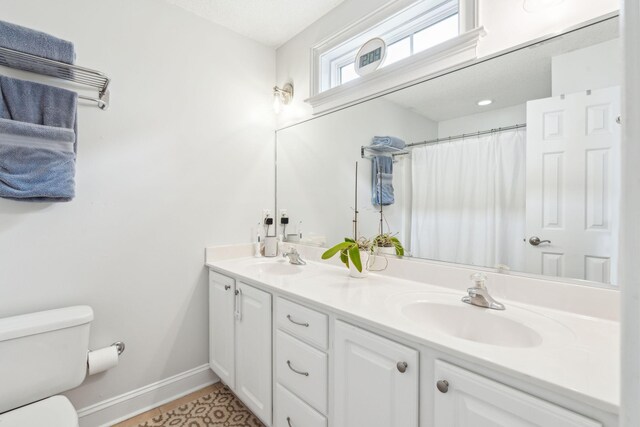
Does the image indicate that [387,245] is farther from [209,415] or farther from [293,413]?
[209,415]

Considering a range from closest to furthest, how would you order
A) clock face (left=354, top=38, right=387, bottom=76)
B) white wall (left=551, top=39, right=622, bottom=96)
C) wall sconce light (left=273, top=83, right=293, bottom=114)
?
white wall (left=551, top=39, right=622, bottom=96)
clock face (left=354, top=38, right=387, bottom=76)
wall sconce light (left=273, top=83, right=293, bottom=114)

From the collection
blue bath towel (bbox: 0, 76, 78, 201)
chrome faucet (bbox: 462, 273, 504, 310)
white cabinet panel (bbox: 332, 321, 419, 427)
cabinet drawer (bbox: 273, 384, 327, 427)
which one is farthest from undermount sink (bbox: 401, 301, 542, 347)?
blue bath towel (bbox: 0, 76, 78, 201)

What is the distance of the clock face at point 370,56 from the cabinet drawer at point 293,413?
5.60 ft

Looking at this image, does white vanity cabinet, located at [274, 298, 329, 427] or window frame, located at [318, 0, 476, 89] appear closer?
white vanity cabinet, located at [274, 298, 329, 427]

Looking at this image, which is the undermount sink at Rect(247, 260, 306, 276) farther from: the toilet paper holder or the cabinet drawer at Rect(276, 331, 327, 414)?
the toilet paper holder

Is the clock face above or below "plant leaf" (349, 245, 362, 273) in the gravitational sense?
above

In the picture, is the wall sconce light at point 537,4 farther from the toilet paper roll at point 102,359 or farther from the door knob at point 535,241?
→ the toilet paper roll at point 102,359

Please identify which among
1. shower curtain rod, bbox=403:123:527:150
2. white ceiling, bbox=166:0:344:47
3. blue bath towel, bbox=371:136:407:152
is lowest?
shower curtain rod, bbox=403:123:527:150

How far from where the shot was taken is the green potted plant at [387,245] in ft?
5.33

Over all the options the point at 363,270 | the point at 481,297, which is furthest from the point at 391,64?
the point at 481,297

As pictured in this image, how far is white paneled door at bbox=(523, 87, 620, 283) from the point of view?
1030 mm

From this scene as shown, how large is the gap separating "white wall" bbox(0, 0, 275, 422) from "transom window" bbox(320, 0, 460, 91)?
87cm

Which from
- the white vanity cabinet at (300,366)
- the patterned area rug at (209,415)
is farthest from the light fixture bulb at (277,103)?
the patterned area rug at (209,415)

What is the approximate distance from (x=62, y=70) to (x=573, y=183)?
2.24m
